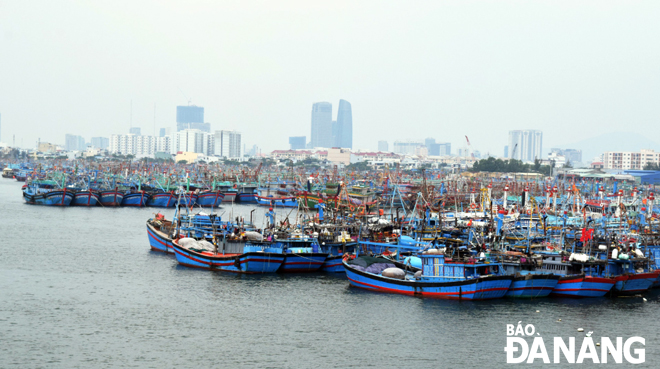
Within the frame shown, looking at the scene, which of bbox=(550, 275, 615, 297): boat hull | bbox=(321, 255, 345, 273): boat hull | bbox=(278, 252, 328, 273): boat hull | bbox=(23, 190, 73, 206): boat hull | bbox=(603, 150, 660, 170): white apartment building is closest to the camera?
bbox=(550, 275, 615, 297): boat hull

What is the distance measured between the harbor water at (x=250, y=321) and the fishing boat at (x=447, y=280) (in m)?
0.49

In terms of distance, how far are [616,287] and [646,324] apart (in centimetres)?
414

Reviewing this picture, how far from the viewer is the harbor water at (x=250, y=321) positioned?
21.1 m

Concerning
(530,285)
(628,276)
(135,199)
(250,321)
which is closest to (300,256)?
(250,321)

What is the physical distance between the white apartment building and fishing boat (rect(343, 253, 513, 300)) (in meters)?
145

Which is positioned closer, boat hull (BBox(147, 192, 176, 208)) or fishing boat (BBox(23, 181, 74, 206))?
fishing boat (BBox(23, 181, 74, 206))

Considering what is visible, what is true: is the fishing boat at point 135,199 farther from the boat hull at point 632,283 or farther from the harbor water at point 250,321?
the boat hull at point 632,283

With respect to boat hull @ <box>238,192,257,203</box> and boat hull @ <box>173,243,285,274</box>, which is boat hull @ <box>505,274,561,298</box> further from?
boat hull @ <box>238,192,257,203</box>

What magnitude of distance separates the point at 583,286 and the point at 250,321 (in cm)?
1375

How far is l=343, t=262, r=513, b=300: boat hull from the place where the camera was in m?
27.6

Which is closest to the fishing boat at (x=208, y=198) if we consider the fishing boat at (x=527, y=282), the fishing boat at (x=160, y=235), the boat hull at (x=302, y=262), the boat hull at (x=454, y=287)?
the fishing boat at (x=160, y=235)

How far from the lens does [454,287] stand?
27.8 metres

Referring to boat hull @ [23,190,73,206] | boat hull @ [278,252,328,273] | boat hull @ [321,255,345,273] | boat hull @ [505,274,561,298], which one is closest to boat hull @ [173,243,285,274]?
boat hull @ [278,252,328,273]

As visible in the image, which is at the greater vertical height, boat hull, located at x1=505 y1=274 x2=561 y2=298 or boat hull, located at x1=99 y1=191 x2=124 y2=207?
boat hull, located at x1=99 y1=191 x2=124 y2=207
